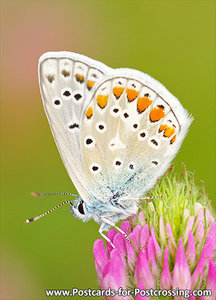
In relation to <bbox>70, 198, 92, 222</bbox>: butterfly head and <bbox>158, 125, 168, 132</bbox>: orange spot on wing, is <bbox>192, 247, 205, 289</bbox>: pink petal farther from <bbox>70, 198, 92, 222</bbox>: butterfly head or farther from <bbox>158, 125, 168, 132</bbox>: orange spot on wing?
<bbox>158, 125, 168, 132</bbox>: orange spot on wing

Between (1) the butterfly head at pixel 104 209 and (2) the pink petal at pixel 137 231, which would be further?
(1) the butterfly head at pixel 104 209

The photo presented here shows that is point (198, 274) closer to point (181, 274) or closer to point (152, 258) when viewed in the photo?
point (181, 274)

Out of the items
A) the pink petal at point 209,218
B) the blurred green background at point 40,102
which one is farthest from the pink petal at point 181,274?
the blurred green background at point 40,102

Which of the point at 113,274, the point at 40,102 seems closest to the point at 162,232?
the point at 113,274

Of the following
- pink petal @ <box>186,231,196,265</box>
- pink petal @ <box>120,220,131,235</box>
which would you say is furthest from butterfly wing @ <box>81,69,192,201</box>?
pink petal @ <box>186,231,196,265</box>

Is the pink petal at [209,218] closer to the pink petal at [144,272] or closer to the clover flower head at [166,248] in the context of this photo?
the clover flower head at [166,248]

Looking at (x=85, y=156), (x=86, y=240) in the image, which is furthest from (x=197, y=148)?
(x=85, y=156)
